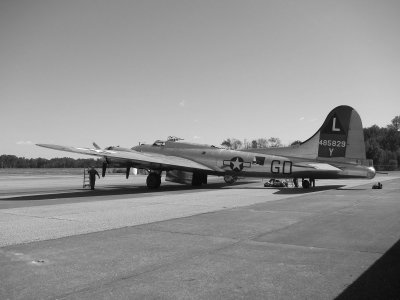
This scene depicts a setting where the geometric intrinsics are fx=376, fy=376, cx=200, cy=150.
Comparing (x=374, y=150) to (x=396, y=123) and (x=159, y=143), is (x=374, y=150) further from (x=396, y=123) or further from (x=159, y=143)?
(x=159, y=143)

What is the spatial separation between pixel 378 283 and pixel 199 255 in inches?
124

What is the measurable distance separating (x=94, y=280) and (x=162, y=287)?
3.59ft

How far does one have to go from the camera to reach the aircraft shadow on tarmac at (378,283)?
16.4ft

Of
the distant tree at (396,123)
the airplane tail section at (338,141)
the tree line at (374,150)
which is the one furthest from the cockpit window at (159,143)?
the distant tree at (396,123)

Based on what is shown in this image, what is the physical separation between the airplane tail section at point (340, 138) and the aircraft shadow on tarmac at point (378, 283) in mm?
17713

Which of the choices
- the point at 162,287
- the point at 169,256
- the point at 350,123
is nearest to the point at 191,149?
the point at 350,123

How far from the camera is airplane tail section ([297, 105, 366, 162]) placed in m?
23.4

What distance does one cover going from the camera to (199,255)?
23.7 ft

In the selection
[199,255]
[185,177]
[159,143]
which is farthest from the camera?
[159,143]

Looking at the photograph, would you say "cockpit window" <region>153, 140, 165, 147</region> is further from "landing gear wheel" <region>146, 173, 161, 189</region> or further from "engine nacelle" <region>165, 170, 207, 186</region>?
"landing gear wheel" <region>146, 173, 161, 189</region>

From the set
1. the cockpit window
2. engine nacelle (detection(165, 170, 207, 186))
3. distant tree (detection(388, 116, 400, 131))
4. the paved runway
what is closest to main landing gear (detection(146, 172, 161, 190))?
engine nacelle (detection(165, 170, 207, 186))

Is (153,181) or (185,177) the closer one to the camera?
(153,181)

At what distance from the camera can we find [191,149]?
96.2 ft

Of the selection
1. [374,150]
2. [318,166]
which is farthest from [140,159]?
[374,150]
